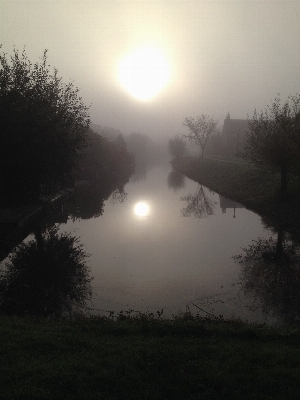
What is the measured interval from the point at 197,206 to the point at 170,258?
754 inches

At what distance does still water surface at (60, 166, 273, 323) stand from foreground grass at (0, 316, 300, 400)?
98.8 inches

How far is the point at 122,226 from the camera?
26469mm

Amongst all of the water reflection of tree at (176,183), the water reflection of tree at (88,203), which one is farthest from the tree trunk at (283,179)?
the water reflection of tree at (176,183)

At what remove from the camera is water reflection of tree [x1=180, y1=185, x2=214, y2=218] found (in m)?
31.8

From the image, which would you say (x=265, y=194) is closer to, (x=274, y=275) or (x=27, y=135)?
(x=274, y=275)

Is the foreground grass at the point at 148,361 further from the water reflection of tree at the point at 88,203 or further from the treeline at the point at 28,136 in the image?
the water reflection of tree at the point at 88,203

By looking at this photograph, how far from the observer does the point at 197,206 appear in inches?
1442

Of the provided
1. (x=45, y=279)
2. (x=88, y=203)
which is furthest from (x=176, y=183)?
(x=45, y=279)

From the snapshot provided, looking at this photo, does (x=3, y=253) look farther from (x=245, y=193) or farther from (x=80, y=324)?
(x=245, y=193)

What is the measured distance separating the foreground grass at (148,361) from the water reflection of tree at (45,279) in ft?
8.35

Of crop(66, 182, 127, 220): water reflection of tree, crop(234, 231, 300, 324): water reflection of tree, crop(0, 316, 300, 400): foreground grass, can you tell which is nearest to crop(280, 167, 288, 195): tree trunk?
crop(234, 231, 300, 324): water reflection of tree

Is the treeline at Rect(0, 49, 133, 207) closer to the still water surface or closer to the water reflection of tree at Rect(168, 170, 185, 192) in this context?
the still water surface

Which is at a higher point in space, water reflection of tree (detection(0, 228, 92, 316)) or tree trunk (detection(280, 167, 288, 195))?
tree trunk (detection(280, 167, 288, 195))

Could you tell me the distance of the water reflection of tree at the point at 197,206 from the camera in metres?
31.8
